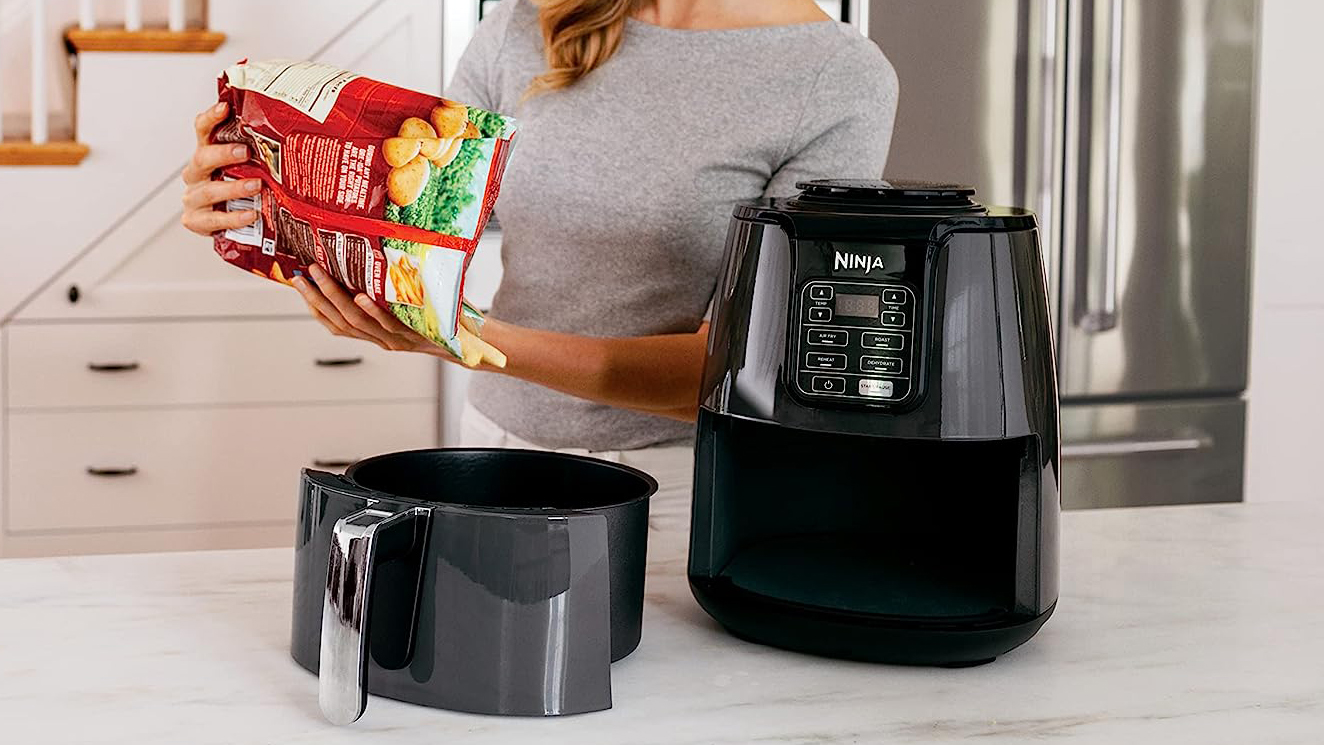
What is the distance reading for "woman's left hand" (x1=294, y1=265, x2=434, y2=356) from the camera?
103 cm

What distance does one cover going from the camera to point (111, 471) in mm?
2510

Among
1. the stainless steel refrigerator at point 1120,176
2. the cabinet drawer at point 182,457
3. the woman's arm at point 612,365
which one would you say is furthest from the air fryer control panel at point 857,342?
the cabinet drawer at point 182,457

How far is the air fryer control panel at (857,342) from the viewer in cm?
82

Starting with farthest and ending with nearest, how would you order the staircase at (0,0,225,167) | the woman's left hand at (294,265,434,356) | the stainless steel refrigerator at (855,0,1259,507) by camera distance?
the stainless steel refrigerator at (855,0,1259,507)
the staircase at (0,0,225,167)
the woman's left hand at (294,265,434,356)

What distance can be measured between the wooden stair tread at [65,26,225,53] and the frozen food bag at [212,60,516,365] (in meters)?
1.54

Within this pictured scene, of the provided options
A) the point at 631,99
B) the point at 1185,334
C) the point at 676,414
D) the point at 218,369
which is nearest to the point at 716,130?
the point at 631,99

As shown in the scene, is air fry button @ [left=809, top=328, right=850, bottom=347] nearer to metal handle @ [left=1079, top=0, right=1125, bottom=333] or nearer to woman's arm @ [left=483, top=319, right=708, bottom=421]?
woman's arm @ [left=483, top=319, right=708, bottom=421]

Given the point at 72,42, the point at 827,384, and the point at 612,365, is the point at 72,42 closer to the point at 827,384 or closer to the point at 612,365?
the point at 612,365

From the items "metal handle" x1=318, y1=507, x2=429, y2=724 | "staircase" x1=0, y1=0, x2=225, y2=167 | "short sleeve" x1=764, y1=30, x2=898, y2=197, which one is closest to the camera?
"metal handle" x1=318, y1=507, x2=429, y2=724

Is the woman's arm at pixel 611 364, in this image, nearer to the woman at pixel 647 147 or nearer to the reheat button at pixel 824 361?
the woman at pixel 647 147

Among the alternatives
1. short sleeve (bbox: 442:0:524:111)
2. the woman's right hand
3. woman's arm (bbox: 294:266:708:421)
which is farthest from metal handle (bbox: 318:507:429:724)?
short sleeve (bbox: 442:0:524:111)

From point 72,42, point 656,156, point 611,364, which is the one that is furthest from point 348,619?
point 72,42

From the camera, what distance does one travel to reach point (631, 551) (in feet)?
2.65

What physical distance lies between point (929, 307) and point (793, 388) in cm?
9
